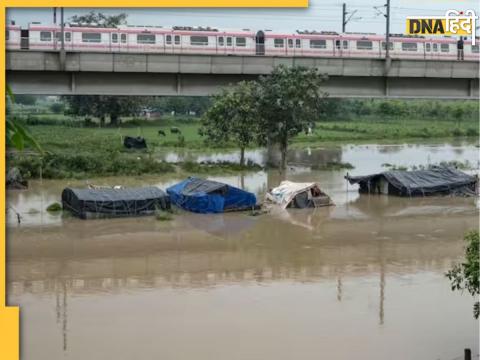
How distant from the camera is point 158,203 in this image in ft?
71.8

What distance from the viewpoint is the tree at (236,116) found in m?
32.4

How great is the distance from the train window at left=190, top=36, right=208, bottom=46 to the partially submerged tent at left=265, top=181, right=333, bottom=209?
12.6 m

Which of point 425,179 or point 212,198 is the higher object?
point 425,179

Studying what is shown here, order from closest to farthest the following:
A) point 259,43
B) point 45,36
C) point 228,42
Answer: point 45,36 → point 228,42 → point 259,43

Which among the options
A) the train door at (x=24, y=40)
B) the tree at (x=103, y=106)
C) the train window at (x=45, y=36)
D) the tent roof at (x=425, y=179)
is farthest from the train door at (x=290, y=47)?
the tree at (x=103, y=106)

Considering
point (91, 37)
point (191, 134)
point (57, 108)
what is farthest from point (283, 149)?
point (57, 108)

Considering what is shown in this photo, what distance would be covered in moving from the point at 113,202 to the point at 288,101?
12.5 metres

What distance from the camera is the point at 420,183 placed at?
26.3 meters

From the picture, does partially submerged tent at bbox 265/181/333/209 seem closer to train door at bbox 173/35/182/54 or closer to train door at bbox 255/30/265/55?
train door at bbox 173/35/182/54

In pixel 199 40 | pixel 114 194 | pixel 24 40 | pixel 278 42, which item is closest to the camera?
pixel 114 194

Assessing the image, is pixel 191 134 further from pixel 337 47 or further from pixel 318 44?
pixel 337 47

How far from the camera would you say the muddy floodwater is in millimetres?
10977

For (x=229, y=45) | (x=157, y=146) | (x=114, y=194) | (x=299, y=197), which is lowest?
(x=299, y=197)

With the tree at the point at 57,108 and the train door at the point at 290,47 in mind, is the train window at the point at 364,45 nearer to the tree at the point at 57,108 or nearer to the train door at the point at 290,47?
the train door at the point at 290,47
